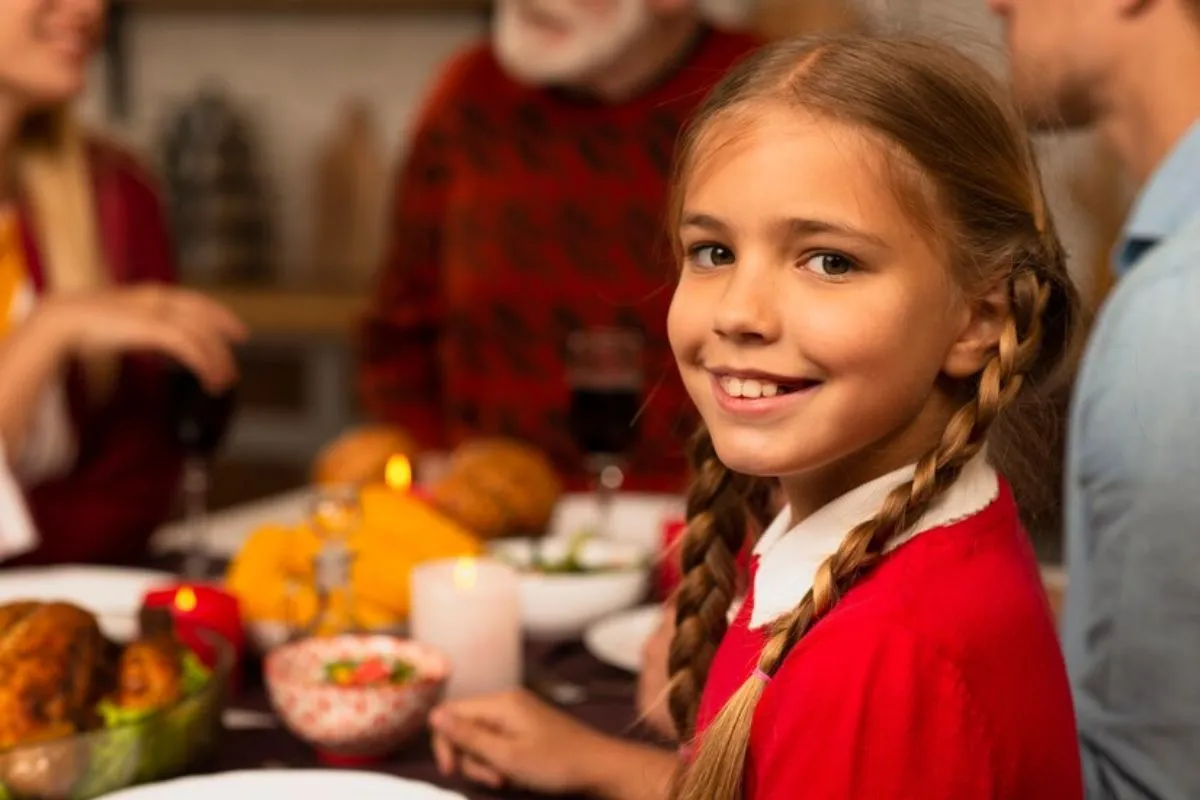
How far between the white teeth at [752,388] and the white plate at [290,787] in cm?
32

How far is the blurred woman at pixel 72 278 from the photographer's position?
1717mm

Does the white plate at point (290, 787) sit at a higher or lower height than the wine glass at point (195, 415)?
lower

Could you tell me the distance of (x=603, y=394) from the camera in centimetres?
149

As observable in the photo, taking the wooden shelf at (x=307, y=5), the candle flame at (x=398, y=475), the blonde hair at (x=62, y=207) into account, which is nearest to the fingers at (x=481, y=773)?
the candle flame at (x=398, y=475)

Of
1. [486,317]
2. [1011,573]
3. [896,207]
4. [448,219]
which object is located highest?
[896,207]

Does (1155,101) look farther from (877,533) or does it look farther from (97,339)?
(97,339)

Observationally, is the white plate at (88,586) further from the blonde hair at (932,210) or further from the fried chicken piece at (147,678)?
the blonde hair at (932,210)

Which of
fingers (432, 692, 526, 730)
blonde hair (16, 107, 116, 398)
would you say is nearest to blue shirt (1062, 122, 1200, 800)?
fingers (432, 692, 526, 730)

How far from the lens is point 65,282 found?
5.89 feet

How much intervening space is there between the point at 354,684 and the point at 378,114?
2.99m

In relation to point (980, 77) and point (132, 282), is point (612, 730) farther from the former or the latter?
point (132, 282)

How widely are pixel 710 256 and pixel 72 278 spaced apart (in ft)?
4.16

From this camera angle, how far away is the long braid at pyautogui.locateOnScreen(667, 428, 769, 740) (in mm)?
895

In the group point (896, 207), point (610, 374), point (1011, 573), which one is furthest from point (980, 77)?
point (610, 374)
